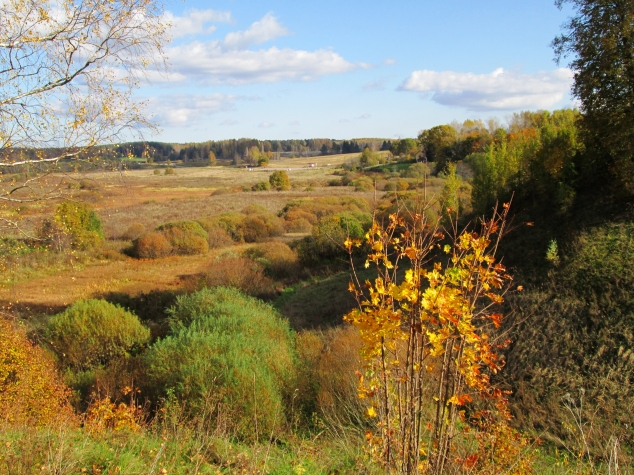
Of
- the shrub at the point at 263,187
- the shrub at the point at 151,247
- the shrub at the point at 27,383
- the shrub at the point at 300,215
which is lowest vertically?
the shrub at the point at 151,247

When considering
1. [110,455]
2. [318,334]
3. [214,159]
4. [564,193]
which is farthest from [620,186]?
[214,159]

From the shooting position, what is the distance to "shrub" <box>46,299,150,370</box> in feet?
39.1

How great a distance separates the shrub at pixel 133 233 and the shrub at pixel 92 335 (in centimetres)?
2013

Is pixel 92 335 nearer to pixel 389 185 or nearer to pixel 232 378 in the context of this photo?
pixel 232 378

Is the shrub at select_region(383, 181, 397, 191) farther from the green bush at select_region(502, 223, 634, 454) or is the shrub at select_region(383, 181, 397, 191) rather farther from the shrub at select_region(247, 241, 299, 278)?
the green bush at select_region(502, 223, 634, 454)

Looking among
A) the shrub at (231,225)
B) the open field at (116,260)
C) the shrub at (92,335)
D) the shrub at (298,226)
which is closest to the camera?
the open field at (116,260)

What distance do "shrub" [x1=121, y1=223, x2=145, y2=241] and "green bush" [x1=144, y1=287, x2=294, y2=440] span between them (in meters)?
22.5

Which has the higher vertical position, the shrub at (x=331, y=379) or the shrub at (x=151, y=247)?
the shrub at (x=331, y=379)

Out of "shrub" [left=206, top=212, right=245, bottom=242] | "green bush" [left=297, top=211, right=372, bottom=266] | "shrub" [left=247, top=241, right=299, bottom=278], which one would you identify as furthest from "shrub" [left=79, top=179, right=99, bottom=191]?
"shrub" [left=206, top=212, right=245, bottom=242]

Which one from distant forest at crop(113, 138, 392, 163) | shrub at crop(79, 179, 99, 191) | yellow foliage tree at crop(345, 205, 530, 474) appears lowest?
yellow foliage tree at crop(345, 205, 530, 474)

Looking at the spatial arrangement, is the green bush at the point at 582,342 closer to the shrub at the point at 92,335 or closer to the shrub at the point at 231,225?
the shrub at the point at 92,335

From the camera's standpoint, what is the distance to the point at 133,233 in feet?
106

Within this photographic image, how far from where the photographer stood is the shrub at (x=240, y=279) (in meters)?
18.6

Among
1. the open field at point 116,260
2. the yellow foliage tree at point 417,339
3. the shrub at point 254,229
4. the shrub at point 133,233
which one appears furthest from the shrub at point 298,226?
the yellow foliage tree at point 417,339
